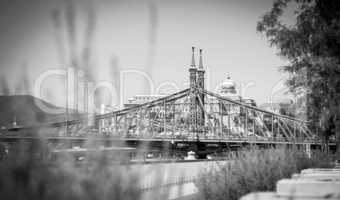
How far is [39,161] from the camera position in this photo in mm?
2500

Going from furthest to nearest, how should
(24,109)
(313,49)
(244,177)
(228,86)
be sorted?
1. (228,86)
2. (313,49)
3. (244,177)
4. (24,109)

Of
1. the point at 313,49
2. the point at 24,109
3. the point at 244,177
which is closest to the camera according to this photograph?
the point at 24,109

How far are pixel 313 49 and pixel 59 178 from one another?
18.3 metres

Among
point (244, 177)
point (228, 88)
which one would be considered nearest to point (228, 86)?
point (228, 88)

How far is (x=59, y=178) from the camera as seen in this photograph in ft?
7.87

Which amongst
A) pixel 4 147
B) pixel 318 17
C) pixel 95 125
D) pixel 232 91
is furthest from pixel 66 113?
pixel 232 91

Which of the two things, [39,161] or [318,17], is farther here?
[318,17]

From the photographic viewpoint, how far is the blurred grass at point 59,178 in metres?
2.12

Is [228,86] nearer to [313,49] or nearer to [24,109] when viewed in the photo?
A: [313,49]

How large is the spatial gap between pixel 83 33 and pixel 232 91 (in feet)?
470

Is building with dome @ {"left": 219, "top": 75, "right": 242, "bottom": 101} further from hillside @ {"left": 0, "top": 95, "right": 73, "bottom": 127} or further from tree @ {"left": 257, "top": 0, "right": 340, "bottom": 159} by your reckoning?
hillside @ {"left": 0, "top": 95, "right": 73, "bottom": 127}

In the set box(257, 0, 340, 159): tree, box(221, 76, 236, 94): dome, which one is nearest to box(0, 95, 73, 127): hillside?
box(257, 0, 340, 159): tree

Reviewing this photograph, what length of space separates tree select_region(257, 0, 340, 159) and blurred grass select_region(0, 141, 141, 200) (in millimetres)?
16016

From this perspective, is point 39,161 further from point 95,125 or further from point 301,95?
point 301,95
